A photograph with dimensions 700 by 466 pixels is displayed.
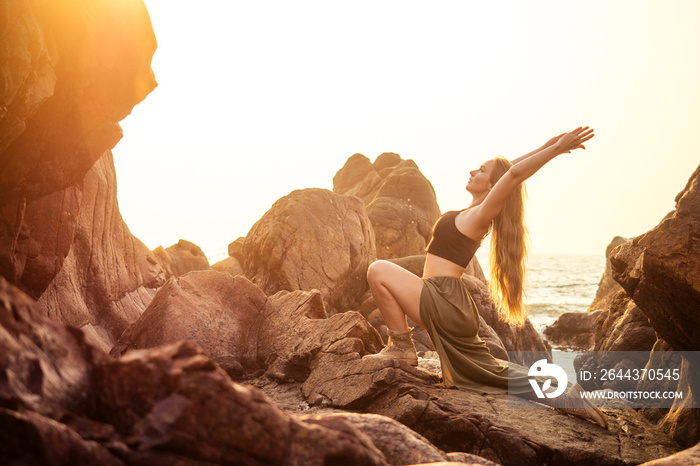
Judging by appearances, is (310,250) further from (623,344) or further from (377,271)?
(377,271)

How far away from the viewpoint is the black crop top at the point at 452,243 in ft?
19.8

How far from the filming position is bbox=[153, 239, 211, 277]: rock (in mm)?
17191

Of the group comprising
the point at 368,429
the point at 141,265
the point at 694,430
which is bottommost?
the point at 694,430

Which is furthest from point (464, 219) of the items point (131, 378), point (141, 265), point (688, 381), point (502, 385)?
point (141, 265)

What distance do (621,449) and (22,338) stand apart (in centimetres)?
494

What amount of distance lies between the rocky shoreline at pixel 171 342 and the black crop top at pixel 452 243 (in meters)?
1.41

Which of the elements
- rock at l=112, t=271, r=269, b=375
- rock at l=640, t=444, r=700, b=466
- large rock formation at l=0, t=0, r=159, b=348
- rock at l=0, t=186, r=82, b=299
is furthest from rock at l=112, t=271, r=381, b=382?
rock at l=640, t=444, r=700, b=466

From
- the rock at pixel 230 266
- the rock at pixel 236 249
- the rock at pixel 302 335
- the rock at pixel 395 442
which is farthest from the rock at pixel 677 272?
the rock at pixel 236 249

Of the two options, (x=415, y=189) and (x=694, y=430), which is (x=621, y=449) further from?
(x=415, y=189)

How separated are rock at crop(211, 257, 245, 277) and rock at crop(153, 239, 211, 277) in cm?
49

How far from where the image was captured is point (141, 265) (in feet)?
34.1

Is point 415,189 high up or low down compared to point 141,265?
up

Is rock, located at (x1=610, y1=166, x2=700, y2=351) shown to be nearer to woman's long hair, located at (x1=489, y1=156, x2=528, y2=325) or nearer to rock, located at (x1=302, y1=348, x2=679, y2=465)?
rock, located at (x1=302, y1=348, x2=679, y2=465)

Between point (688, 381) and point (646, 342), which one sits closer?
point (688, 381)
